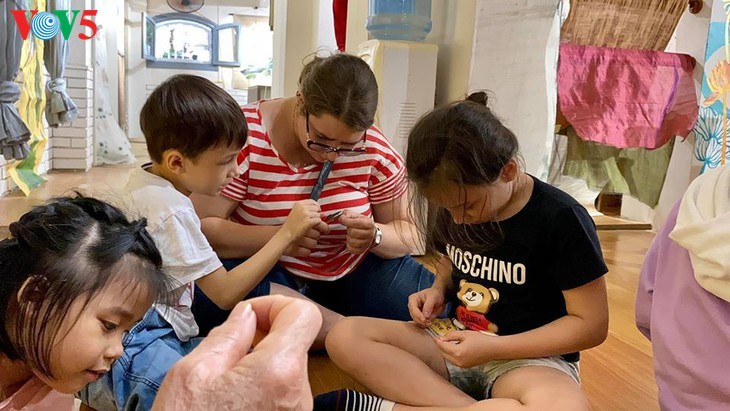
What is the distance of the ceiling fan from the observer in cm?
659

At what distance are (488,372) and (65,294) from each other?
66 centimetres

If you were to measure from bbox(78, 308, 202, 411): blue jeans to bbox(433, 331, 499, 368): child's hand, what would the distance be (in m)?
0.42

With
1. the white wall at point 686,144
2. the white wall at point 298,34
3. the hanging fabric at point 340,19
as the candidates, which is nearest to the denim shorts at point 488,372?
the white wall at point 686,144

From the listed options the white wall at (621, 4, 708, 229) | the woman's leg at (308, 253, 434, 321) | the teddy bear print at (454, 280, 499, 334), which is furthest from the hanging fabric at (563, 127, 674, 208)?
the teddy bear print at (454, 280, 499, 334)

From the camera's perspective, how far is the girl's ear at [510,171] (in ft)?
3.00

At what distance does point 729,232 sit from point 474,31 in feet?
4.75

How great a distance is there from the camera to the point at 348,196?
4.35ft

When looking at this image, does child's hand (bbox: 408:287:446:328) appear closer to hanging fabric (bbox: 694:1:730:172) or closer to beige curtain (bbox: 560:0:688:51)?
beige curtain (bbox: 560:0:688:51)

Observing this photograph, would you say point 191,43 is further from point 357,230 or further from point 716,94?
point 357,230

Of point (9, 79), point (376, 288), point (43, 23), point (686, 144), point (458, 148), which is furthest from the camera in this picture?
point (43, 23)

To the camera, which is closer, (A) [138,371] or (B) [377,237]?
(A) [138,371]

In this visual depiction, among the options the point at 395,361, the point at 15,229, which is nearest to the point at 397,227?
the point at 395,361

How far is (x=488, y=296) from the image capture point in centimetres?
101

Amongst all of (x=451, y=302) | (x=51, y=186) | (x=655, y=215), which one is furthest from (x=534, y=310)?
(x=51, y=186)
